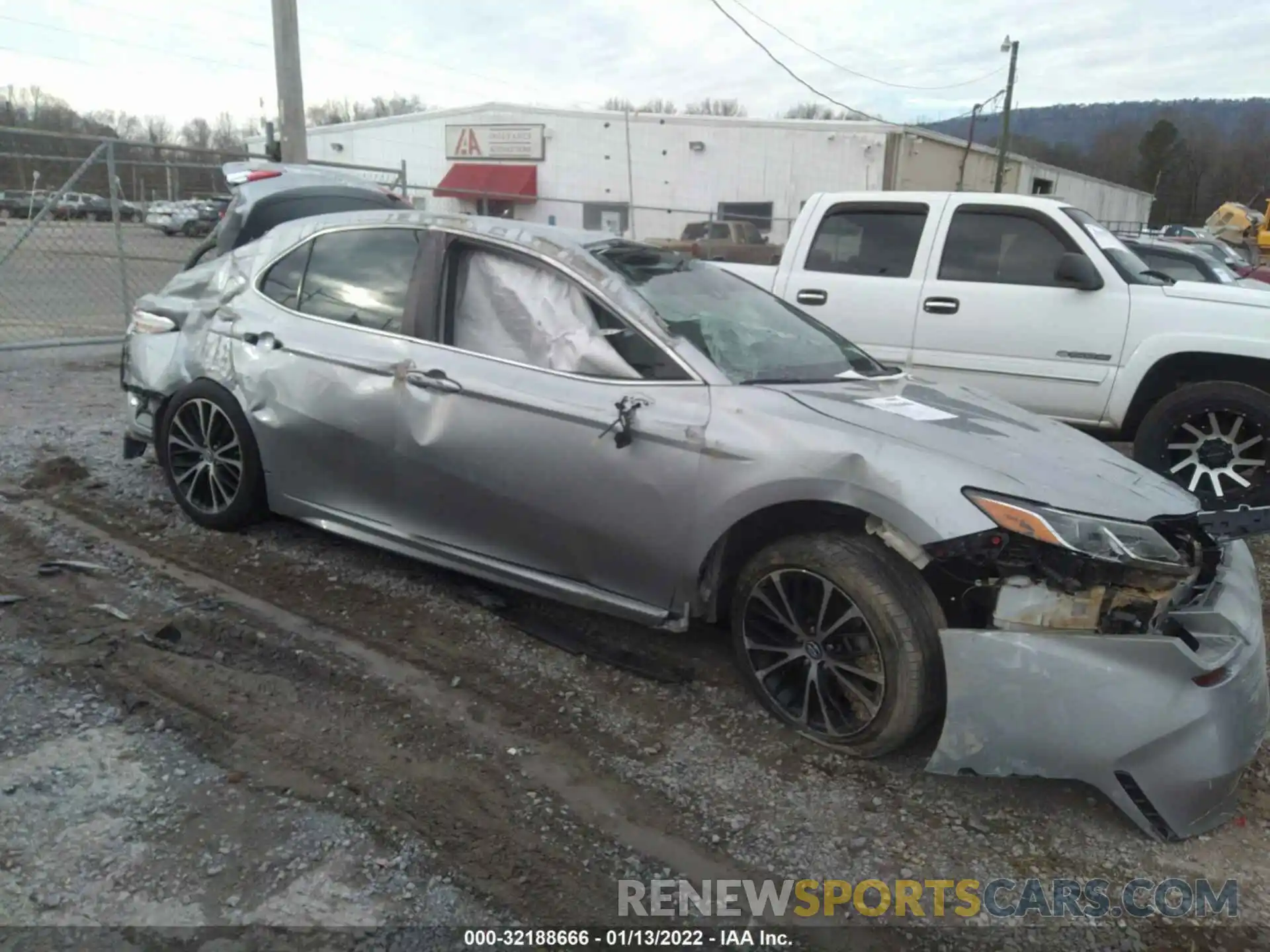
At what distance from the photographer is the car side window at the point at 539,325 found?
3.49 metres

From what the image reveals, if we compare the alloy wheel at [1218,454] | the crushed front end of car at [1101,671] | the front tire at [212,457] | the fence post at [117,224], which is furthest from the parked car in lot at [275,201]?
the alloy wheel at [1218,454]

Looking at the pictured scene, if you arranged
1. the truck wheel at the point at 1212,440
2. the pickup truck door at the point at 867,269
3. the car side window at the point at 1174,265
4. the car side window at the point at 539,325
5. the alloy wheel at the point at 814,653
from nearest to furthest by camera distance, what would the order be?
the alloy wheel at the point at 814,653, the car side window at the point at 539,325, the truck wheel at the point at 1212,440, the pickup truck door at the point at 867,269, the car side window at the point at 1174,265

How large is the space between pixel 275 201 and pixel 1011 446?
18.6ft

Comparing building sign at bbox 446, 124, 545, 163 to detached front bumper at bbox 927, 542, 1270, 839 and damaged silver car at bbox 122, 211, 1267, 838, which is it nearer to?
damaged silver car at bbox 122, 211, 1267, 838

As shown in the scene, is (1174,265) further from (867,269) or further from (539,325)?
(539,325)

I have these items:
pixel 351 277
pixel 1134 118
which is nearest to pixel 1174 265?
pixel 351 277

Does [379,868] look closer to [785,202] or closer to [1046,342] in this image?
[1046,342]

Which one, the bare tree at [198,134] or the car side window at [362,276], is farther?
the bare tree at [198,134]

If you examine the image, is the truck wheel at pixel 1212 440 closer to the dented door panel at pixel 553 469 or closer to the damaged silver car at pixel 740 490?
the damaged silver car at pixel 740 490

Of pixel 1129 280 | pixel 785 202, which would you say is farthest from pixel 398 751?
pixel 785 202

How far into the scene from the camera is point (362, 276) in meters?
4.19

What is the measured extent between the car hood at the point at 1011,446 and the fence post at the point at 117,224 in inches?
325

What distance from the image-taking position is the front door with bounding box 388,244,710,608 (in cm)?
334

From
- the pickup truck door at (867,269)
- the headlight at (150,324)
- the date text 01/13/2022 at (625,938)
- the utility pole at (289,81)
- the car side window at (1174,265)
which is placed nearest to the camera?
the date text 01/13/2022 at (625,938)
